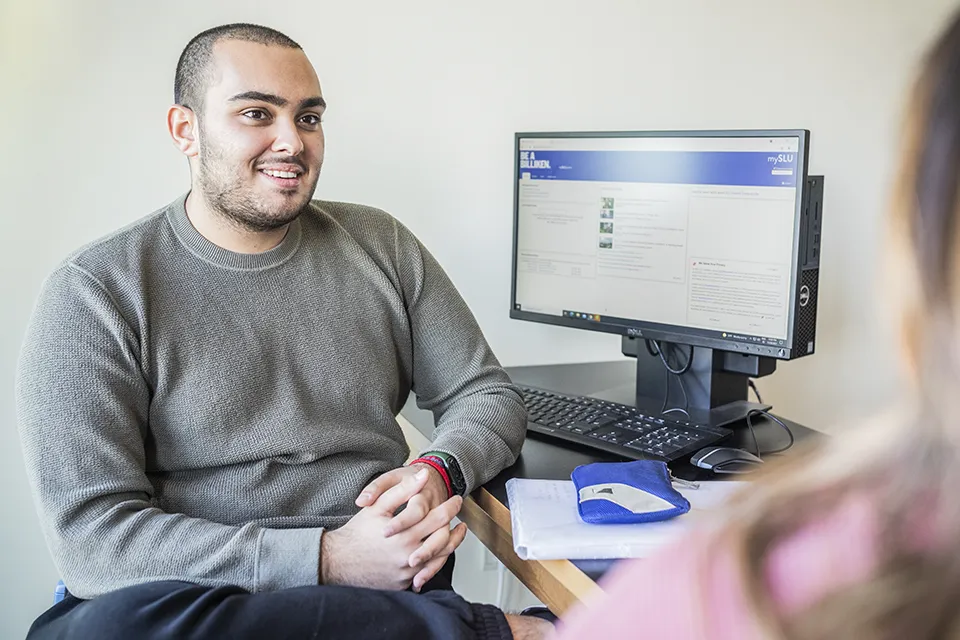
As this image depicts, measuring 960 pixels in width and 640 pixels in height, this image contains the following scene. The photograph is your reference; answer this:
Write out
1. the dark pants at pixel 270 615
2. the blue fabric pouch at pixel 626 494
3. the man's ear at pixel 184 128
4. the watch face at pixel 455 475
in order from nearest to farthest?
the dark pants at pixel 270 615, the blue fabric pouch at pixel 626 494, the watch face at pixel 455 475, the man's ear at pixel 184 128

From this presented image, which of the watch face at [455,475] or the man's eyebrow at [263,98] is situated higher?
the man's eyebrow at [263,98]

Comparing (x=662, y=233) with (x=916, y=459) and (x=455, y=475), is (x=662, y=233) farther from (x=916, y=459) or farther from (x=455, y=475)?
(x=916, y=459)

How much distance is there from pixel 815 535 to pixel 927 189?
0.64ft

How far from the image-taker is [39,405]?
1.33 meters

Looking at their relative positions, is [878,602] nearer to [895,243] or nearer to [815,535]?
[815,535]

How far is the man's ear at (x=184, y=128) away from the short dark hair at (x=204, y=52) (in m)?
0.01

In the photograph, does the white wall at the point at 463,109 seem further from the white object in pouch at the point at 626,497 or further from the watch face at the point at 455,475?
the watch face at the point at 455,475

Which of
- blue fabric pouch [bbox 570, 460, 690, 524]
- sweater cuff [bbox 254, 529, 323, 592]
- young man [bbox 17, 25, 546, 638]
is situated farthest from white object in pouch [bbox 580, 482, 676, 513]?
sweater cuff [bbox 254, 529, 323, 592]

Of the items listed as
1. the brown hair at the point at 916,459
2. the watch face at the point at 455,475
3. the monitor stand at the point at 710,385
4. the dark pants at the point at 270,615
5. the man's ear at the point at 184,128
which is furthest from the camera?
the monitor stand at the point at 710,385

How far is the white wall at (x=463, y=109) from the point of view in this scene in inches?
74.0

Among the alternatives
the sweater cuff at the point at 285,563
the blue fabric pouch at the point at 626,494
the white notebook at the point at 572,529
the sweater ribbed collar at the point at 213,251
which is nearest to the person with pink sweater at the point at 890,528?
the white notebook at the point at 572,529

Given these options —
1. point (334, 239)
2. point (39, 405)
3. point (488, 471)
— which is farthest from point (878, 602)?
point (334, 239)

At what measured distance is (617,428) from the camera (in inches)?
65.7

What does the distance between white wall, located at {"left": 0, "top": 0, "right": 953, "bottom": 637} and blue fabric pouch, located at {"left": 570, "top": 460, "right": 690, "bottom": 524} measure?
571 millimetres
